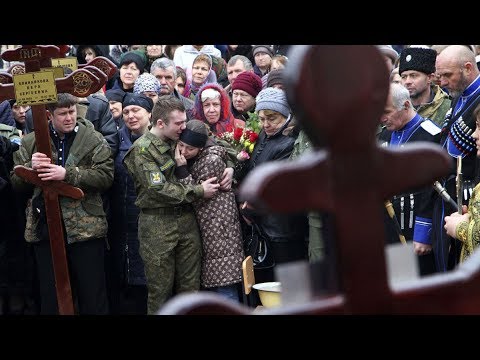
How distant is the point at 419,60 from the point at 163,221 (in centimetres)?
193

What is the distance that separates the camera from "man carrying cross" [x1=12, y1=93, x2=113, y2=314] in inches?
234

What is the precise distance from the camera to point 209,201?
5977mm

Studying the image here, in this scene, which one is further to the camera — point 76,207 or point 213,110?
point 213,110

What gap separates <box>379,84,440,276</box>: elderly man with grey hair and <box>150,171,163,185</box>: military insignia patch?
1.37 m

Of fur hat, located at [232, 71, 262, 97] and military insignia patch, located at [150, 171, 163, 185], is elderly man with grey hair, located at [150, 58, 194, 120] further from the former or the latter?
military insignia patch, located at [150, 171, 163, 185]

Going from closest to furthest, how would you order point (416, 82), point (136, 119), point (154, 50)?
1. point (416, 82)
2. point (136, 119)
3. point (154, 50)

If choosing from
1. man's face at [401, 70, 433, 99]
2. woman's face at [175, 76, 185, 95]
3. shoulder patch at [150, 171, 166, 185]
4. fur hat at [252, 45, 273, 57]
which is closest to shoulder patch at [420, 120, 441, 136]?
man's face at [401, 70, 433, 99]

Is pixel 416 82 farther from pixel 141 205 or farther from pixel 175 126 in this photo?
pixel 141 205

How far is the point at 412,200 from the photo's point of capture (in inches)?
216

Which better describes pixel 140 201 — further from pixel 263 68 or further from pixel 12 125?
pixel 263 68

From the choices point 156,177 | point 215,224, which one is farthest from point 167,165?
point 215,224

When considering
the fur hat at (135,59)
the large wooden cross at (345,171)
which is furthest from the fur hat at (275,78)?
the large wooden cross at (345,171)

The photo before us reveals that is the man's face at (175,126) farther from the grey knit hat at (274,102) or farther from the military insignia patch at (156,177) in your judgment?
the grey knit hat at (274,102)

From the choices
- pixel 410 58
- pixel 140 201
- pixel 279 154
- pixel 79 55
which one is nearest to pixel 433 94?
pixel 410 58
